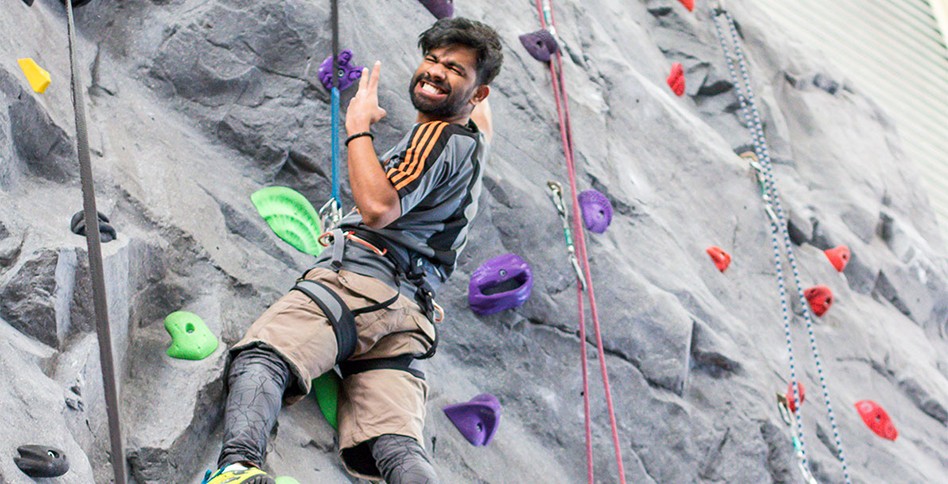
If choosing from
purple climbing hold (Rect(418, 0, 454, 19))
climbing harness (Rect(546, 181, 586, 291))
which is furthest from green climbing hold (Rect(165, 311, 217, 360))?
purple climbing hold (Rect(418, 0, 454, 19))

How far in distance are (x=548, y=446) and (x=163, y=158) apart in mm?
1396

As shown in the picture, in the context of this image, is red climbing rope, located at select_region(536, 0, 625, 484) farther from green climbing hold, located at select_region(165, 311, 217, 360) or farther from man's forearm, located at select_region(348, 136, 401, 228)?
green climbing hold, located at select_region(165, 311, 217, 360)

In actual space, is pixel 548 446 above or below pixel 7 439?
below

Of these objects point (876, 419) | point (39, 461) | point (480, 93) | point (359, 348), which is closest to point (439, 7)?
point (480, 93)

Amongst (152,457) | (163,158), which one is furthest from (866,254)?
(152,457)

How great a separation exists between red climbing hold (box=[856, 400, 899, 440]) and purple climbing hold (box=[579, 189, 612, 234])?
4.24 ft

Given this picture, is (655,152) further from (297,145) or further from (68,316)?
(68,316)

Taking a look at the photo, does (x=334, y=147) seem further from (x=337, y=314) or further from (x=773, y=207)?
(x=773, y=207)

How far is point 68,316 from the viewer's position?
2408 millimetres

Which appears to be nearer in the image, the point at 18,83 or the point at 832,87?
the point at 18,83

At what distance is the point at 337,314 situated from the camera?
2602mm

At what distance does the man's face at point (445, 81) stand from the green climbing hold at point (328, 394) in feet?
2.28

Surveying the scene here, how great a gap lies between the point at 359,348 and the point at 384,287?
15cm

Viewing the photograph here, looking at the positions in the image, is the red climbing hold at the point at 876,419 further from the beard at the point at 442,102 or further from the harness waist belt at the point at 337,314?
the harness waist belt at the point at 337,314
